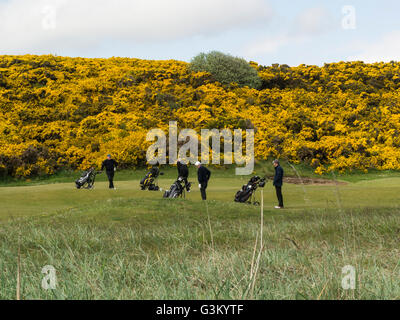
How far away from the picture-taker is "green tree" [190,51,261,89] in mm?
44406

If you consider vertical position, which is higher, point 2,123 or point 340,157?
point 2,123

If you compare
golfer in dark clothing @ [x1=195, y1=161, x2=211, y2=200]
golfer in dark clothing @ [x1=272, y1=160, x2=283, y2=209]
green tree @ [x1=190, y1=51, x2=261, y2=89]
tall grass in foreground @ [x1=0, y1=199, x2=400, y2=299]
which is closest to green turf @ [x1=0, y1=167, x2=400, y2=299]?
tall grass in foreground @ [x1=0, y1=199, x2=400, y2=299]

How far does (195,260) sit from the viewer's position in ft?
19.0

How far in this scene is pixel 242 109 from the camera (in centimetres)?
3975

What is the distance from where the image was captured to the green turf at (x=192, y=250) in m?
3.93

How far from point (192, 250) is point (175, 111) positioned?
3173cm

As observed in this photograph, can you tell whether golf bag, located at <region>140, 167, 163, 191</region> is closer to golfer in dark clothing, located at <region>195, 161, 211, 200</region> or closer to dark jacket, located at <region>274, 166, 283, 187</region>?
golfer in dark clothing, located at <region>195, 161, 211, 200</region>

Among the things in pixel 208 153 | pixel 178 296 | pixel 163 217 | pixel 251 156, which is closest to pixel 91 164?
pixel 208 153

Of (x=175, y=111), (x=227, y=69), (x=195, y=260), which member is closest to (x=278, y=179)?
(x=195, y=260)

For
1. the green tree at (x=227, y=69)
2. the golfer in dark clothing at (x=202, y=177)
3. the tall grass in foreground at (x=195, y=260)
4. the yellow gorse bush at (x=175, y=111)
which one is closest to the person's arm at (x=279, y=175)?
the golfer in dark clothing at (x=202, y=177)

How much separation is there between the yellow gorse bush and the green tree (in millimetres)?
967

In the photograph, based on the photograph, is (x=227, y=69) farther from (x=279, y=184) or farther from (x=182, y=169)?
(x=279, y=184)
